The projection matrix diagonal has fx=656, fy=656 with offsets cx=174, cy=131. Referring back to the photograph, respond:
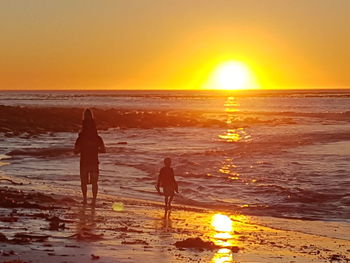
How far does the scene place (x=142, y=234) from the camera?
1076 cm

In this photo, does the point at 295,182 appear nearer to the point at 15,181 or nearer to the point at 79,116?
the point at 15,181

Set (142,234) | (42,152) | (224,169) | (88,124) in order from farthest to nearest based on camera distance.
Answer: (42,152) < (224,169) < (88,124) < (142,234)

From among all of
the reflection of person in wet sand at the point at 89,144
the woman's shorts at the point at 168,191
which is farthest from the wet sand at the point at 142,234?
the reflection of person in wet sand at the point at 89,144

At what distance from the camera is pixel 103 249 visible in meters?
9.17

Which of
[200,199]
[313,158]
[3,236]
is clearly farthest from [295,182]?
[3,236]

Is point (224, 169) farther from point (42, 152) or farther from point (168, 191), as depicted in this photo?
point (168, 191)

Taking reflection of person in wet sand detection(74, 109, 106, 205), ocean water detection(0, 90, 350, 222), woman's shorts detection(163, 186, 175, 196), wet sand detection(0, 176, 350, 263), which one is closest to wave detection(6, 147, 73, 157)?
ocean water detection(0, 90, 350, 222)

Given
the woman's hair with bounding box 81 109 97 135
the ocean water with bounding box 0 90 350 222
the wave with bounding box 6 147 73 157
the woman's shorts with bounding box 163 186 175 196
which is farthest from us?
the wave with bounding box 6 147 73 157

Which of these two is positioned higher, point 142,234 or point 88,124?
point 88,124

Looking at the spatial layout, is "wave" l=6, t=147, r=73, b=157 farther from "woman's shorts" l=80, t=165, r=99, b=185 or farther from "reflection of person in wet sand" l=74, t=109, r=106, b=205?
"reflection of person in wet sand" l=74, t=109, r=106, b=205

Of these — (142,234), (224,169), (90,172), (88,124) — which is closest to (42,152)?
(224,169)

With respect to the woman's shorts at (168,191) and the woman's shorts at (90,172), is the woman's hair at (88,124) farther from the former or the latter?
the woman's shorts at (168,191)

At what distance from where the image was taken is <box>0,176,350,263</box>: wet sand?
354 inches

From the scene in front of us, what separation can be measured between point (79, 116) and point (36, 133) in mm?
19788
